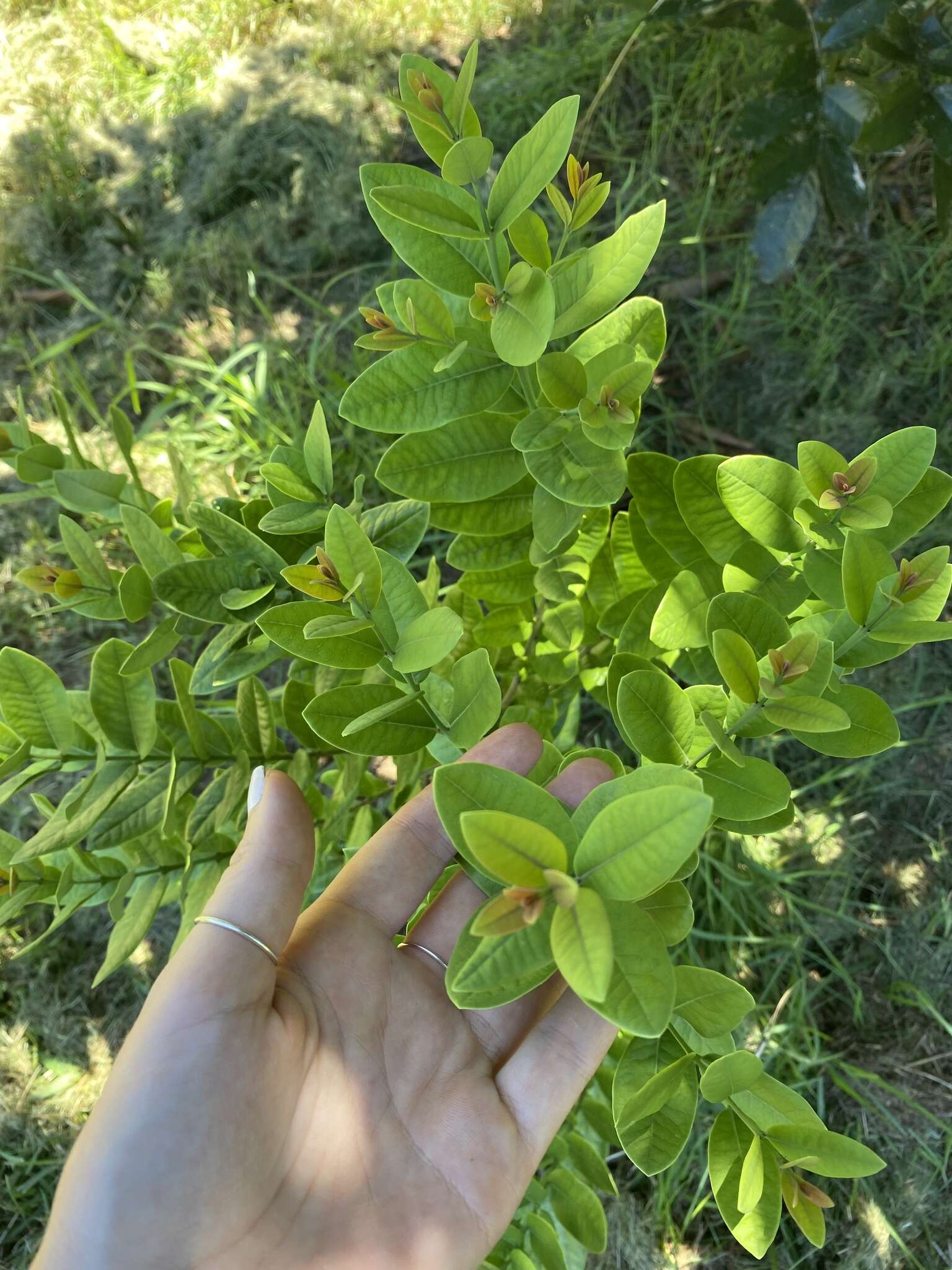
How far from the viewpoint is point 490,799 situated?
0.80 m

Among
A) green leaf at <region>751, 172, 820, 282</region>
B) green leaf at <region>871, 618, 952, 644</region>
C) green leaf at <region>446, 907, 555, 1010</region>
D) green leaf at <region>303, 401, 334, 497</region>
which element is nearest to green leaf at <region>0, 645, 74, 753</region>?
green leaf at <region>303, 401, 334, 497</region>

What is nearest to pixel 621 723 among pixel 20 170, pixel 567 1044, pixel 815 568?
pixel 815 568

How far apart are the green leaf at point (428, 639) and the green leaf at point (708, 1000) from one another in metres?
0.43

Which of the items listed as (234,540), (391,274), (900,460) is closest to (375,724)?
(234,540)

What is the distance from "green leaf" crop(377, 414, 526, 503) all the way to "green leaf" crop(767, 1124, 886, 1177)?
78 cm

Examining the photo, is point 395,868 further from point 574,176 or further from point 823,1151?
point 574,176

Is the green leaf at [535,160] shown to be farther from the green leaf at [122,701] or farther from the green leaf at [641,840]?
the green leaf at [122,701]

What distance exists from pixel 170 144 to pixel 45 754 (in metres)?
2.63

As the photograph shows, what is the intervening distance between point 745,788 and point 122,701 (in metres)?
0.78

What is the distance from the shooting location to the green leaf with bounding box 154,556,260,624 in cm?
107

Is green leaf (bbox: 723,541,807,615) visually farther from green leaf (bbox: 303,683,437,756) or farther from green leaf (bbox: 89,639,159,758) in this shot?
green leaf (bbox: 89,639,159,758)

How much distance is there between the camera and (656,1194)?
193 cm

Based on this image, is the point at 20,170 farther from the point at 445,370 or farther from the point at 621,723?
the point at 621,723

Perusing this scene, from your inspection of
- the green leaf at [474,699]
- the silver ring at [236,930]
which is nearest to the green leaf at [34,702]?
the silver ring at [236,930]
